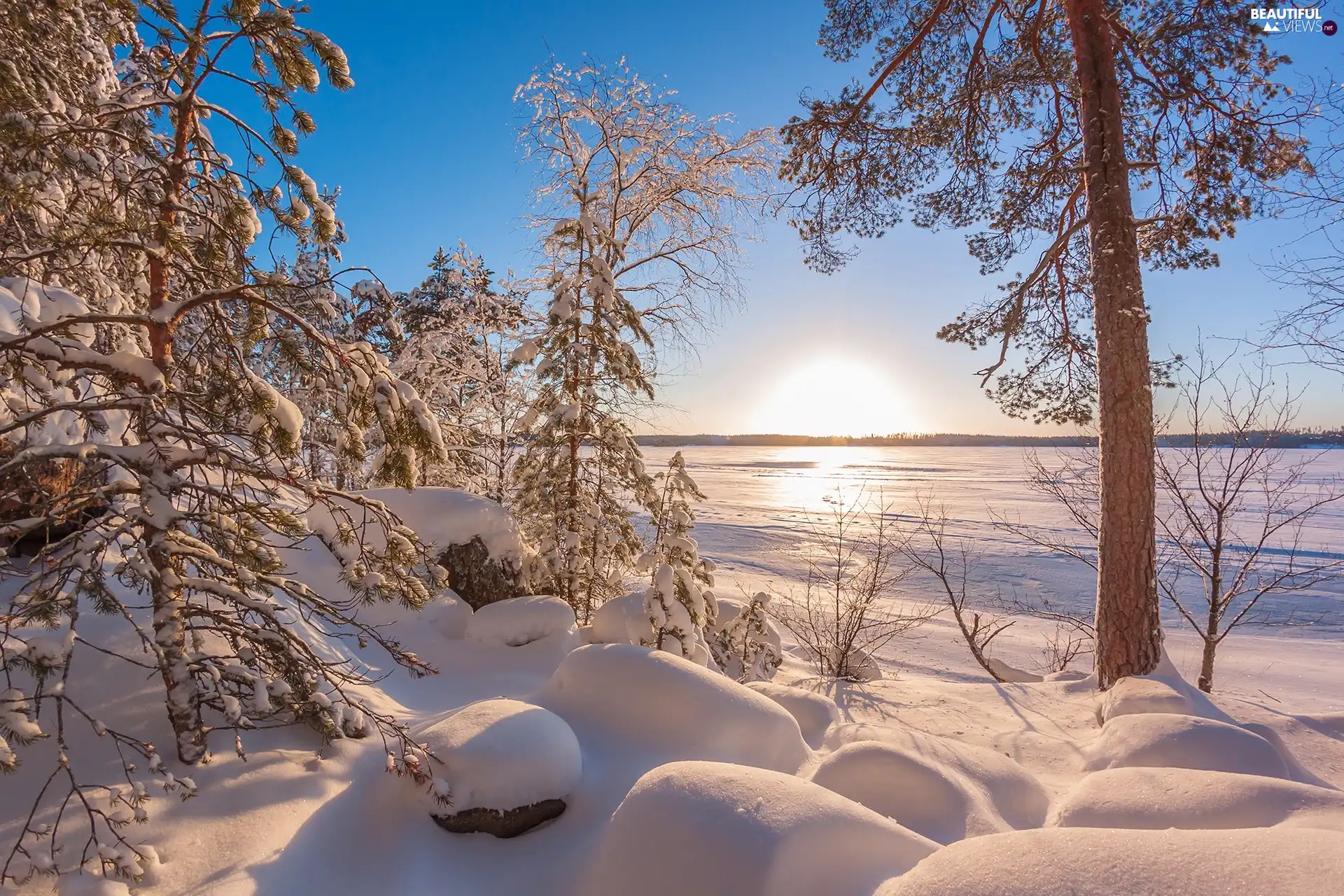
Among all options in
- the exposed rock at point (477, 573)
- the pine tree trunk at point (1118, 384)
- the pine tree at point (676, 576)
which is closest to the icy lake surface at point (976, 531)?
the pine tree at point (676, 576)

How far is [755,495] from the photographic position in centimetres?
3638

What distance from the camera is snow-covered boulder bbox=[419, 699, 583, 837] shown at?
2.71m

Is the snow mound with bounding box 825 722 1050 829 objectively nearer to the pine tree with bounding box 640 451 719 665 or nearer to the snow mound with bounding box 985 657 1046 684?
the pine tree with bounding box 640 451 719 665

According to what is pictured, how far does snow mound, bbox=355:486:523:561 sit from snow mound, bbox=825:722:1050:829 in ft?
14.5

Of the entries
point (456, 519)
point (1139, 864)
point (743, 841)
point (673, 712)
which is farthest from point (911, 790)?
point (456, 519)

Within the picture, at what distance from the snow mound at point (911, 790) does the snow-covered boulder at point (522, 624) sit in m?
3.21

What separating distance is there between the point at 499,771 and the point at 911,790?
2.30 m

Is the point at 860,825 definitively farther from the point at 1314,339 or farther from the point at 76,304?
the point at 1314,339

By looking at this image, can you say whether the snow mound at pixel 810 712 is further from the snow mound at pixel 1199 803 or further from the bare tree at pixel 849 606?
the bare tree at pixel 849 606

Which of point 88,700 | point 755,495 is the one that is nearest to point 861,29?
point 88,700

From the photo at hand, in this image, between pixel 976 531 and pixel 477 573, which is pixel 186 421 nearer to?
pixel 477 573

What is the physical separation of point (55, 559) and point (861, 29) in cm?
829

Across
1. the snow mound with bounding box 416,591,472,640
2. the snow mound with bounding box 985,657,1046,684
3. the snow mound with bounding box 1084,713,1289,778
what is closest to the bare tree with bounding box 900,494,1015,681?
the snow mound with bounding box 985,657,1046,684

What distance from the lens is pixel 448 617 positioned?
591cm
